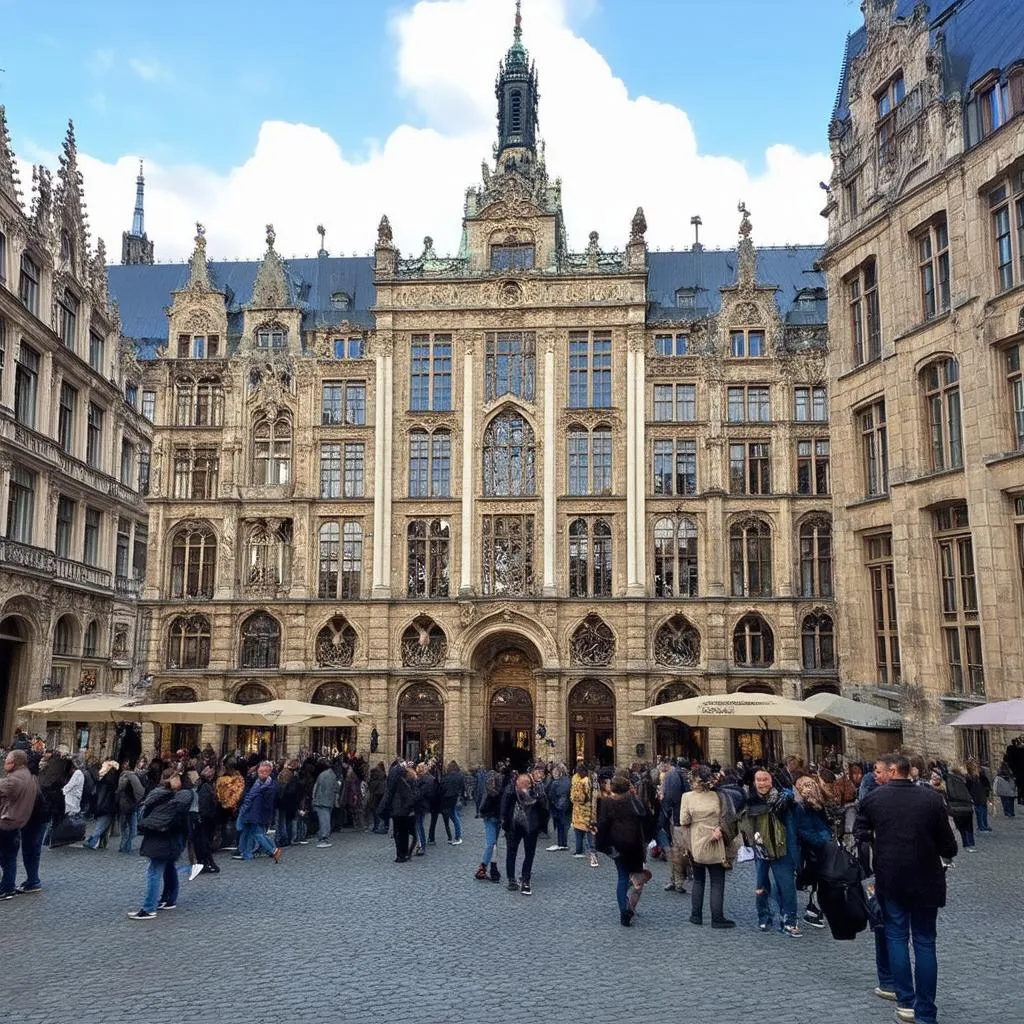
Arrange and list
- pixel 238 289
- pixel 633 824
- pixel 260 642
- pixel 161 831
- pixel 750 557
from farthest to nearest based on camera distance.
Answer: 1. pixel 238 289
2. pixel 260 642
3. pixel 750 557
4. pixel 161 831
5. pixel 633 824

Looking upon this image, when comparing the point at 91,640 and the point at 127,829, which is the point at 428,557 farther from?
the point at 127,829

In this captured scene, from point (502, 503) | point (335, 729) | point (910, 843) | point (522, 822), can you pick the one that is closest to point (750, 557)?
point (502, 503)

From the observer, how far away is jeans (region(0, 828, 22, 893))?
13.6 meters

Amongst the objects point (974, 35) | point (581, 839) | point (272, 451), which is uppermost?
point (974, 35)

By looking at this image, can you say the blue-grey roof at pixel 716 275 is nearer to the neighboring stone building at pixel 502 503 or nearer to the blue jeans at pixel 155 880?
the neighboring stone building at pixel 502 503

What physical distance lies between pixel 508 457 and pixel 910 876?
122ft

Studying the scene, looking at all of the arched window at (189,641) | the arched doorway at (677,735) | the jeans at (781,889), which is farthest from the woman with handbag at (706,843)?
the arched window at (189,641)

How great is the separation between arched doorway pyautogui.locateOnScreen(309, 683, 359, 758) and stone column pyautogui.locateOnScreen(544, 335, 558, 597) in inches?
376

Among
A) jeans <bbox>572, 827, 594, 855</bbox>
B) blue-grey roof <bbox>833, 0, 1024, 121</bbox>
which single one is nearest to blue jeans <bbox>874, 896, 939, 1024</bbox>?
jeans <bbox>572, 827, 594, 855</bbox>

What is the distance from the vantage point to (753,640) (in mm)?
43250

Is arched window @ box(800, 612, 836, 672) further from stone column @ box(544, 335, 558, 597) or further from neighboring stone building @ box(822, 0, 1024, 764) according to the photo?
neighboring stone building @ box(822, 0, 1024, 764)

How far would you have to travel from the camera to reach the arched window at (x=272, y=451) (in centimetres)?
4603

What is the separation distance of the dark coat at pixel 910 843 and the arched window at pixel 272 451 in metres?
39.7

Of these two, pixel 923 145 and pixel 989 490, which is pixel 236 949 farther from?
pixel 923 145
